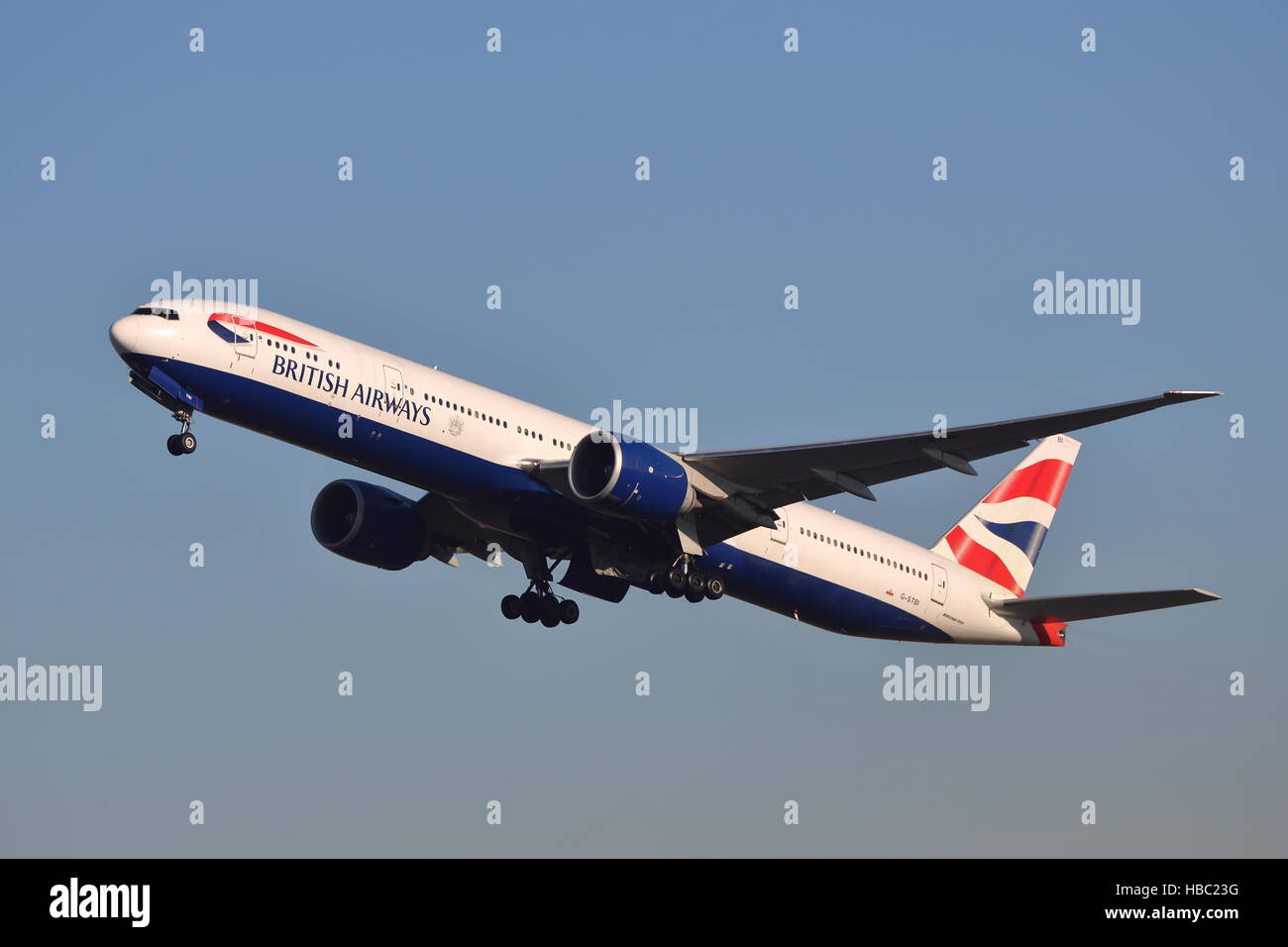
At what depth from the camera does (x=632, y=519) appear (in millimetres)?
39781

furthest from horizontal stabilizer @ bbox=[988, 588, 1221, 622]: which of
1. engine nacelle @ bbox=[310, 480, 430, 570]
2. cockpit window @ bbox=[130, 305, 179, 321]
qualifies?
cockpit window @ bbox=[130, 305, 179, 321]

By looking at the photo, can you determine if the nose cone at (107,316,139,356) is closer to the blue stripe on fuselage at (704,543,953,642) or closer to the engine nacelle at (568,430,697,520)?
the engine nacelle at (568,430,697,520)

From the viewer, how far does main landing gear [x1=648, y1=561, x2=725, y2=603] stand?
41.8 m

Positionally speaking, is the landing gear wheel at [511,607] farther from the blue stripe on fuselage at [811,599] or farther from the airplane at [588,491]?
the blue stripe on fuselage at [811,599]

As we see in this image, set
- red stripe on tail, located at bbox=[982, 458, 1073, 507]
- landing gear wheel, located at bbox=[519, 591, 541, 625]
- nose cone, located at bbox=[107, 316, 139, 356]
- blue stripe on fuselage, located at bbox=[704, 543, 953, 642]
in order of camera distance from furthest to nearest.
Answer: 1. red stripe on tail, located at bbox=[982, 458, 1073, 507]
2. landing gear wheel, located at bbox=[519, 591, 541, 625]
3. blue stripe on fuselage, located at bbox=[704, 543, 953, 642]
4. nose cone, located at bbox=[107, 316, 139, 356]

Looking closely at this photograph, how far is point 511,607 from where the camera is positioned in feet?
150

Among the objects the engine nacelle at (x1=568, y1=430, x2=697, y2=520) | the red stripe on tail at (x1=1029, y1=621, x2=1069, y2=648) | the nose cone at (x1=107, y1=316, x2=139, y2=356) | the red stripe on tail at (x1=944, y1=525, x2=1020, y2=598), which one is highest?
the nose cone at (x1=107, y1=316, x2=139, y2=356)

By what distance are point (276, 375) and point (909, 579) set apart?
1827cm

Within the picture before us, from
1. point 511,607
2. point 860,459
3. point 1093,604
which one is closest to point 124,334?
point 511,607

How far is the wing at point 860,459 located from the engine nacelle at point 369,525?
27.2ft

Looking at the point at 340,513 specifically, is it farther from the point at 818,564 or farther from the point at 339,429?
the point at 818,564

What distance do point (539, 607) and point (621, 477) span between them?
7.92 metres

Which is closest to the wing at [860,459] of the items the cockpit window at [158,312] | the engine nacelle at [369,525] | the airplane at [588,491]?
the airplane at [588,491]

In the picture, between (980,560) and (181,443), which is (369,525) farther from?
(980,560)
